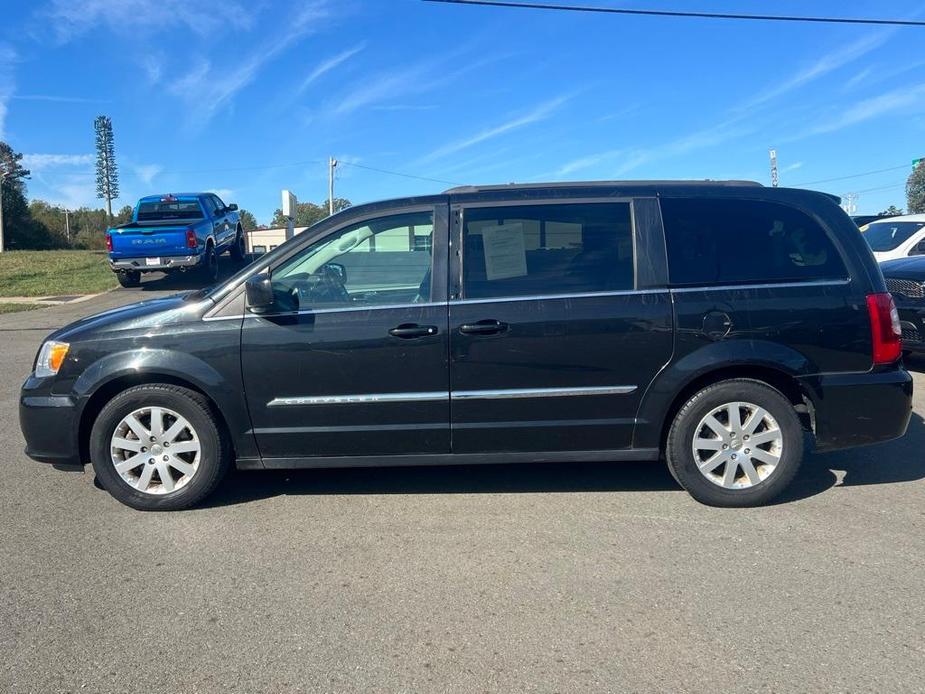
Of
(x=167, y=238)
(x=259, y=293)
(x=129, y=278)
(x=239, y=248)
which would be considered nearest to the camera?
(x=259, y=293)

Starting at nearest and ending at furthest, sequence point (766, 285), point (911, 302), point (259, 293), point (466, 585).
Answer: point (466, 585)
point (259, 293)
point (766, 285)
point (911, 302)

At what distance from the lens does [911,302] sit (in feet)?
25.3

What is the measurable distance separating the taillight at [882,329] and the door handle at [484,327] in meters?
2.21

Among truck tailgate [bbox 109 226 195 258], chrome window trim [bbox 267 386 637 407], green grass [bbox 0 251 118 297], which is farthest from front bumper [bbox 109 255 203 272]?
chrome window trim [bbox 267 386 637 407]

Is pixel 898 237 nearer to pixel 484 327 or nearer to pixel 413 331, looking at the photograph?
pixel 484 327

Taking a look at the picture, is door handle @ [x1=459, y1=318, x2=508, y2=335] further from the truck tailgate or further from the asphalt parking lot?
the truck tailgate

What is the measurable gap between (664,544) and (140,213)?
1623 cm

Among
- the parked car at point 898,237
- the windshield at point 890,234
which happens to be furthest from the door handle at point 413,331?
the windshield at point 890,234

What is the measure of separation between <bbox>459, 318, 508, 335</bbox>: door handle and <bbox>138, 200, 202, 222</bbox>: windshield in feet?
47.1

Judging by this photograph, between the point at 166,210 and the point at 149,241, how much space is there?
1.27m

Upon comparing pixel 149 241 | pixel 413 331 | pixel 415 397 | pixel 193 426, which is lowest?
pixel 193 426

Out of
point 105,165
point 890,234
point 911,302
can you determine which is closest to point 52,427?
point 911,302

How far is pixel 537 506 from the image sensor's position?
4375 mm

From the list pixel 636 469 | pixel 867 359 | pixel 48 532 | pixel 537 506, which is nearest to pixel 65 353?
pixel 48 532
